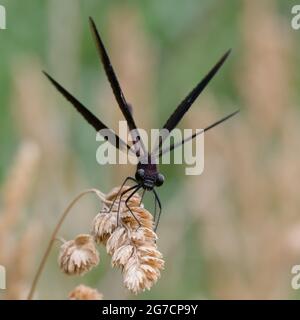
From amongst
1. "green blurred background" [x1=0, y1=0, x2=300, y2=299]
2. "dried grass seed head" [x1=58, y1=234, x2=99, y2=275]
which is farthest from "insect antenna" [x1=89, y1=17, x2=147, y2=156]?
"green blurred background" [x1=0, y1=0, x2=300, y2=299]

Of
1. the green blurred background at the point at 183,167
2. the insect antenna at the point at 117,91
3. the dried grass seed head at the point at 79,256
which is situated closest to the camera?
the dried grass seed head at the point at 79,256

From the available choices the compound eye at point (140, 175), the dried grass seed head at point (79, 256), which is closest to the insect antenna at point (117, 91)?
the compound eye at point (140, 175)

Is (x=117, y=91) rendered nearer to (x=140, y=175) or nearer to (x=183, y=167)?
(x=140, y=175)

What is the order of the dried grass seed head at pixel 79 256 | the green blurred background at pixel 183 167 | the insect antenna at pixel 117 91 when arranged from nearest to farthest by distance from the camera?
1. the dried grass seed head at pixel 79 256
2. the insect antenna at pixel 117 91
3. the green blurred background at pixel 183 167

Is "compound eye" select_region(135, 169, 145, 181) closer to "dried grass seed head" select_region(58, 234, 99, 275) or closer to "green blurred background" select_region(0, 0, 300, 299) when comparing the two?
"dried grass seed head" select_region(58, 234, 99, 275)

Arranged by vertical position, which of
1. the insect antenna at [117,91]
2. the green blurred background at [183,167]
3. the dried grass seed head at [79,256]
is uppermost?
the green blurred background at [183,167]

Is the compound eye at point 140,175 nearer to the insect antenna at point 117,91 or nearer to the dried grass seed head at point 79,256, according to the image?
the insect antenna at point 117,91

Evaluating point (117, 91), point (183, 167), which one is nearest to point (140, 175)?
point (117, 91)
